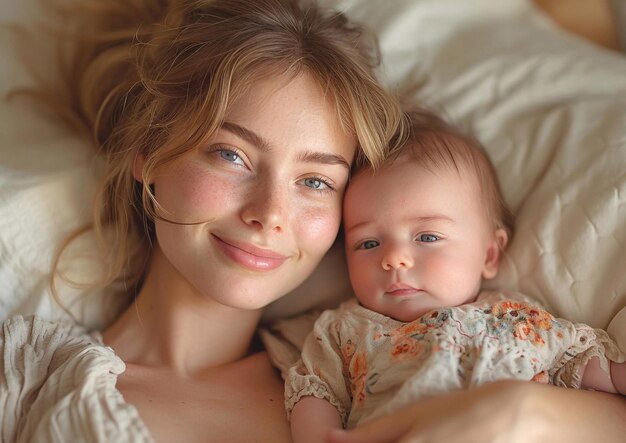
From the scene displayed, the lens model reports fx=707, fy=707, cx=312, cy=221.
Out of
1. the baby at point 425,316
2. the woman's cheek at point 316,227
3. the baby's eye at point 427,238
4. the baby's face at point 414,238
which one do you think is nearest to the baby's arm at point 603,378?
the baby at point 425,316

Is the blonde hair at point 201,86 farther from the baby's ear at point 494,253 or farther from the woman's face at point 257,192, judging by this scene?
the baby's ear at point 494,253

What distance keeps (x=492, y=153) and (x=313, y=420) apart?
2.35 feet

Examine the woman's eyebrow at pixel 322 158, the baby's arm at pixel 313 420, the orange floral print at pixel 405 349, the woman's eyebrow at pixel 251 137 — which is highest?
the woman's eyebrow at pixel 251 137

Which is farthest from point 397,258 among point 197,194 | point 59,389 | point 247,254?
point 59,389

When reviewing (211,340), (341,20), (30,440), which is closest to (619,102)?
(341,20)

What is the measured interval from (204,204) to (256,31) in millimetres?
353

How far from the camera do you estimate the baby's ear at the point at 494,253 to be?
4.78 ft

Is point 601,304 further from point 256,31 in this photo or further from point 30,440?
point 30,440

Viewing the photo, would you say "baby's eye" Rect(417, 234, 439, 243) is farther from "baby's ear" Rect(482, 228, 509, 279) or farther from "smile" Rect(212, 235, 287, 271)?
"smile" Rect(212, 235, 287, 271)

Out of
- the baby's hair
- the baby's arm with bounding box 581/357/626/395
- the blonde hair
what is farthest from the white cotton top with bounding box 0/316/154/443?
the baby's arm with bounding box 581/357/626/395

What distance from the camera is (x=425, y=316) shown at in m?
1.29

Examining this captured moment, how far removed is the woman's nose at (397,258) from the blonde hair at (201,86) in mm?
178

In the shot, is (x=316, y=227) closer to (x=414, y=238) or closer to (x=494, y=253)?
(x=414, y=238)

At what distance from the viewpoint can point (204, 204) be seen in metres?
1.29
